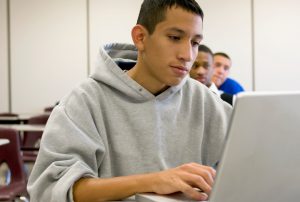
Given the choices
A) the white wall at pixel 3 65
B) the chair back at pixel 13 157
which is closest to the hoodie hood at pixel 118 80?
the chair back at pixel 13 157

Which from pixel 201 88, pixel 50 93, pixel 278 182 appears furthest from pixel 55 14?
pixel 278 182

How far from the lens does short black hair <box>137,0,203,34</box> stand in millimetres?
1165

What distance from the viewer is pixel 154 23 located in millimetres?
1207

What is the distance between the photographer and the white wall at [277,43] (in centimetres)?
618

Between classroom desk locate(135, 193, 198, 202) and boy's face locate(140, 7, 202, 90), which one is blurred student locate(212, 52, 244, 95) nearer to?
boy's face locate(140, 7, 202, 90)

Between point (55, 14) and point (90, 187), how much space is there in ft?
18.4

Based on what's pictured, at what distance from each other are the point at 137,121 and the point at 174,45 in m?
0.23

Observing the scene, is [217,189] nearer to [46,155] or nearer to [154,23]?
[46,155]

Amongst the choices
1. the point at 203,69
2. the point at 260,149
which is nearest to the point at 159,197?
the point at 260,149

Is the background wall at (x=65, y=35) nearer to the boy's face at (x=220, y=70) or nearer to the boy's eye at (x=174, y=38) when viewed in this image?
the boy's face at (x=220, y=70)

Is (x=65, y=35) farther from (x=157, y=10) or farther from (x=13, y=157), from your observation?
(x=157, y=10)

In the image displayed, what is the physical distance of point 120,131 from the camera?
1.19 metres

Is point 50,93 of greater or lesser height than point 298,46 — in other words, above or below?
below

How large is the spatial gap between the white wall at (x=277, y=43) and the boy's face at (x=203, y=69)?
345 centimetres
